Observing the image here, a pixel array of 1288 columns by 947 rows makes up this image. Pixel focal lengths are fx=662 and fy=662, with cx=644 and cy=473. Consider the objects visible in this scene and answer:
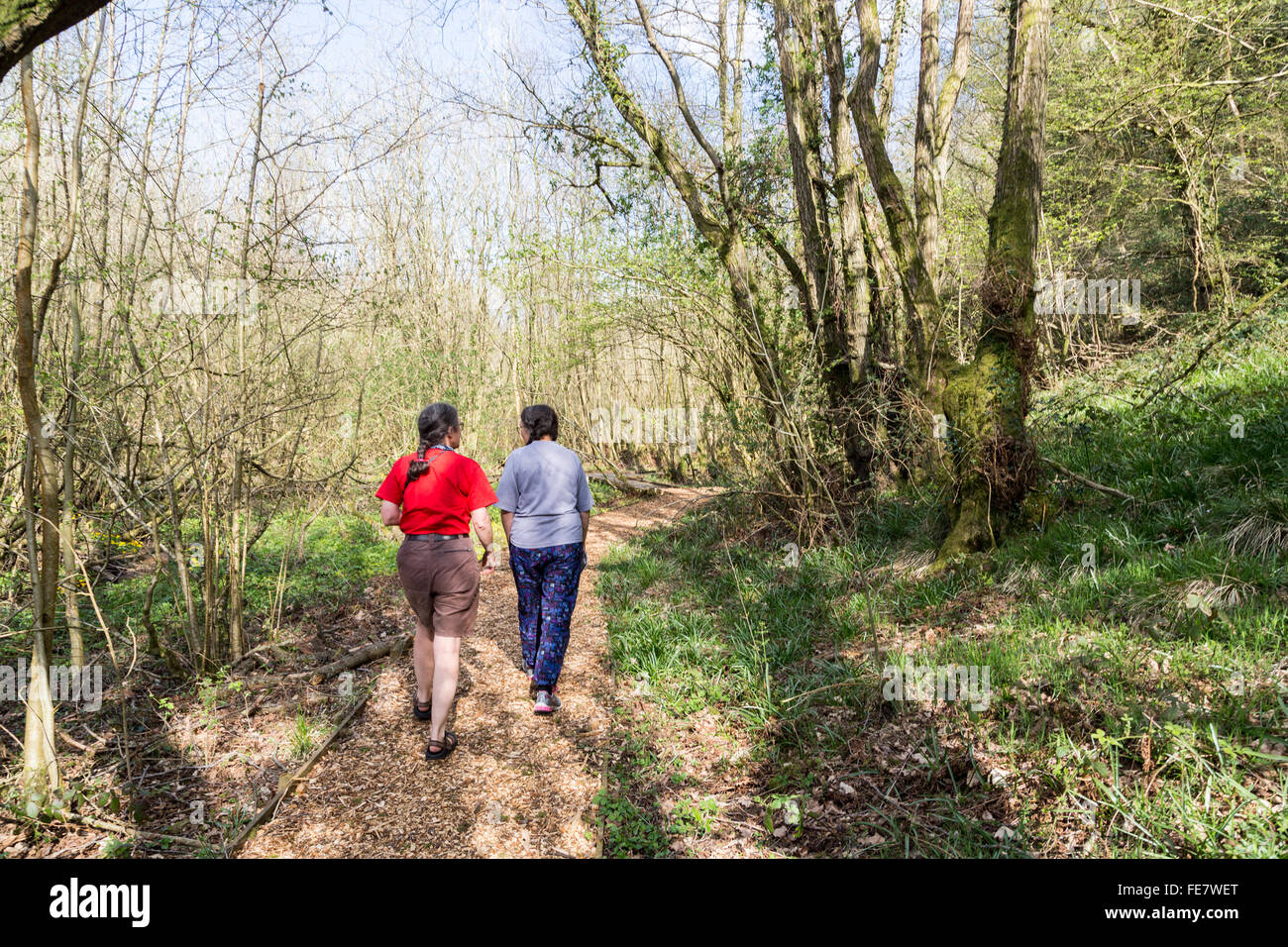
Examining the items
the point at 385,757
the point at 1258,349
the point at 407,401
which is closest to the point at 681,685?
the point at 385,757

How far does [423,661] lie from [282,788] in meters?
0.95

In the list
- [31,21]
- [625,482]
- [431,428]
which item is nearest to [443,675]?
[431,428]

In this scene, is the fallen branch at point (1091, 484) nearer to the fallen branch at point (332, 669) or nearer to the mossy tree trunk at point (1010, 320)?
the mossy tree trunk at point (1010, 320)

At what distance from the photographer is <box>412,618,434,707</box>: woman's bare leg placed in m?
3.95

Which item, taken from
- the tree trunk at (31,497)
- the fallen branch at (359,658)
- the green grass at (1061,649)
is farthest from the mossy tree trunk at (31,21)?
the fallen branch at (359,658)

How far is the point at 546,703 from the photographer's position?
4.43m

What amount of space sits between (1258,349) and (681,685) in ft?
23.8

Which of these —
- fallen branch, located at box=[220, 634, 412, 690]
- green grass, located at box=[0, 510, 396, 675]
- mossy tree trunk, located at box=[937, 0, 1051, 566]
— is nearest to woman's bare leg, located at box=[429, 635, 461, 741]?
fallen branch, located at box=[220, 634, 412, 690]

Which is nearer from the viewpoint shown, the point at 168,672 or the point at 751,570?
the point at 168,672

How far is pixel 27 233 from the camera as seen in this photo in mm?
2699

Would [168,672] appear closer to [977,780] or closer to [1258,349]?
[977,780]

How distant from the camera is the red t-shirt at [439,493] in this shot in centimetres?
367

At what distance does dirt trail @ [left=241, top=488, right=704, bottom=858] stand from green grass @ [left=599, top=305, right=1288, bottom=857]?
1.25ft

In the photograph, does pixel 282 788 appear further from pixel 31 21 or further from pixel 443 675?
pixel 31 21
